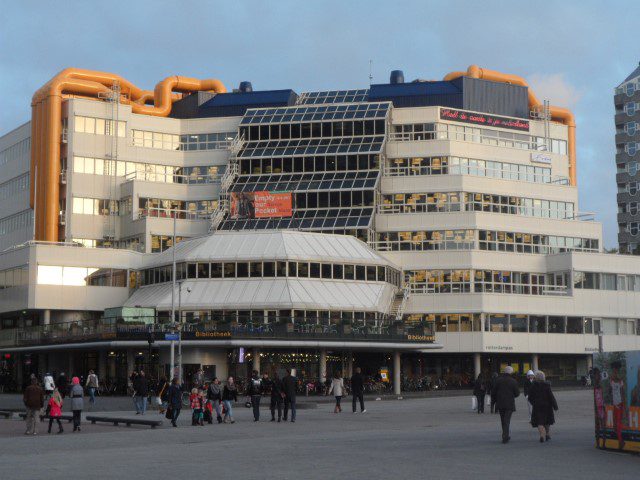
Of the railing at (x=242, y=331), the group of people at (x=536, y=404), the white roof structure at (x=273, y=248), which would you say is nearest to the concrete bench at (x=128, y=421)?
the group of people at (x=536, y=404)

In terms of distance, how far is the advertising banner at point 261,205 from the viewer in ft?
306

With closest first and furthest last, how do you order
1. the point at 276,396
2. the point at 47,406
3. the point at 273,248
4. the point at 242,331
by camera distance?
1. the point at 47,406
2. the point at 276,396
3. the point at 242,331
4. the point at 273,248

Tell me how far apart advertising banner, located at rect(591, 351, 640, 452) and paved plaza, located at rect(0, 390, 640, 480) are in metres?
0.38

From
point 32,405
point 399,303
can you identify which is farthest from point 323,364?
point 32,405

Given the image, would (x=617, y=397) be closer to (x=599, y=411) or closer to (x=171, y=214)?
(x=599, y=411)

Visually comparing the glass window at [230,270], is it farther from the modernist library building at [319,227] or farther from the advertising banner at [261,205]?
the advertising banner at [261,205]

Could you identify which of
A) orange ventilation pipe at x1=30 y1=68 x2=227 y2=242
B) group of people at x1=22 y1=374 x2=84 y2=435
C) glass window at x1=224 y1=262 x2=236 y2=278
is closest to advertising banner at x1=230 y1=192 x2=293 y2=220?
glass window at x1=224 y1=262 x2=236 y2=278

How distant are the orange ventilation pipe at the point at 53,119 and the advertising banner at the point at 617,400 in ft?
257

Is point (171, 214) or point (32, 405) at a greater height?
point (171, 214)

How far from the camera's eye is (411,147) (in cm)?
9775

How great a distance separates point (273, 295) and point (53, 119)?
3330cm

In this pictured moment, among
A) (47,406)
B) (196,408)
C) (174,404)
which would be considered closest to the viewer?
(47,406)

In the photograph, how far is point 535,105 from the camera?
107 metres

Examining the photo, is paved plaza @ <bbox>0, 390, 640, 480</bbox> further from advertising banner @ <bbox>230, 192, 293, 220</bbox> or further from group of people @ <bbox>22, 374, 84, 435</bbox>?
advertising banner @ <bbox>230, 192, 293, 220</bbox>
